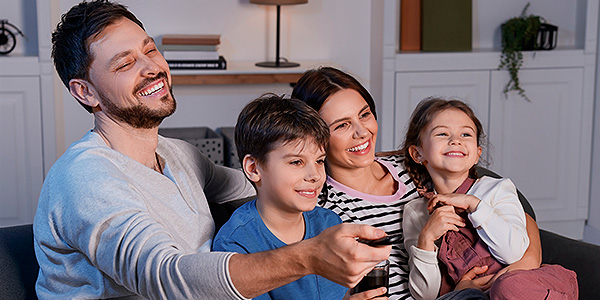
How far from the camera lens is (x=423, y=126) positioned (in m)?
1.99

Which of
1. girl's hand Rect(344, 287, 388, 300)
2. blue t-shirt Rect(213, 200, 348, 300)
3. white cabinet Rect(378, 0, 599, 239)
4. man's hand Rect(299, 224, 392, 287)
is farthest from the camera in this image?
white cabinet Rect(378, 0, 599, 239)

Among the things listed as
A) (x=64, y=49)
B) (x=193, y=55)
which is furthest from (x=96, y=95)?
(x=193, y=55)

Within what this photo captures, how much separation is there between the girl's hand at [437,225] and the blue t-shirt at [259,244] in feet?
0.81

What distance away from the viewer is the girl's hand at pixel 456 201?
70.9 inches

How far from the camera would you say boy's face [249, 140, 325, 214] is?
5.19 ft

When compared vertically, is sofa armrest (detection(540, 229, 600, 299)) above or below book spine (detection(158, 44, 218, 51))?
below

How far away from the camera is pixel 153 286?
1.25 meters

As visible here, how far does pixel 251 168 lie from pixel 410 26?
2.33 m

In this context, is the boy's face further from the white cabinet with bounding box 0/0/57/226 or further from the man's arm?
the white cabinet with bounding box 0/0/57/226

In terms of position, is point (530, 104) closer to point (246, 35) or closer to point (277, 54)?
point (277, 54)

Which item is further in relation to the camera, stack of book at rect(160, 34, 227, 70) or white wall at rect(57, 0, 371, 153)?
white wall at rect(57, 0, 371, 153)

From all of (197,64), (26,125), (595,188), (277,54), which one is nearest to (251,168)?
(197,64)

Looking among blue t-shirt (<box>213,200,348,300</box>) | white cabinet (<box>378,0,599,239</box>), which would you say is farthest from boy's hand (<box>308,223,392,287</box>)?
white cabinet (<box>378,0,599,239</box>)

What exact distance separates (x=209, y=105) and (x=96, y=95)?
2.13 metres
